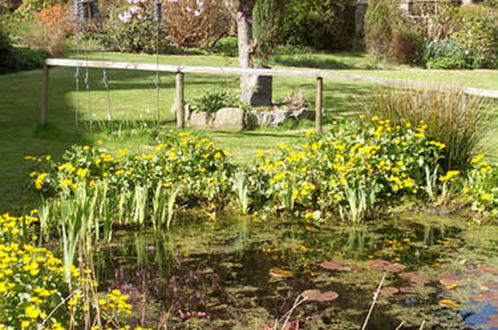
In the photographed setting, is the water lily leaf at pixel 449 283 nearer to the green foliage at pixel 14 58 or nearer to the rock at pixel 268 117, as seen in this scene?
the rock at pixel 268 117

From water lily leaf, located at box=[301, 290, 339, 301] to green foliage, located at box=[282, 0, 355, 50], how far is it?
694 inches

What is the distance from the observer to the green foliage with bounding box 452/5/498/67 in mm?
21125

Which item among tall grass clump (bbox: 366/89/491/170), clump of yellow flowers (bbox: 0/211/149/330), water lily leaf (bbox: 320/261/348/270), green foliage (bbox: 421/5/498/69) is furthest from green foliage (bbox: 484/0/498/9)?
clump of yellow flowers (bbox: 0/211/149/330)

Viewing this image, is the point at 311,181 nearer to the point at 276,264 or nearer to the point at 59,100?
the point at 276,264

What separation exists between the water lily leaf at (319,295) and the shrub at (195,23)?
1782 centimetres

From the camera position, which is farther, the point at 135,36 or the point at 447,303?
the point at 135,36

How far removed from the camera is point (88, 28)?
23547 mm

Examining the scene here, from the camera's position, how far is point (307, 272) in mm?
5648

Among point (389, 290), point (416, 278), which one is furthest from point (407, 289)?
point (416, 278)

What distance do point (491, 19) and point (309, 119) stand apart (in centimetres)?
1213

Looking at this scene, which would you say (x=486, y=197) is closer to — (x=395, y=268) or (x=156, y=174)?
(x=395, y=268)

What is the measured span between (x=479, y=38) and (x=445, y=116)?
14485 millimetres

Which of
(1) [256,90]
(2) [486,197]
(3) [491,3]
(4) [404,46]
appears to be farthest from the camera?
(3) [491,3]

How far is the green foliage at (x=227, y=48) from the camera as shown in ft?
72.0
